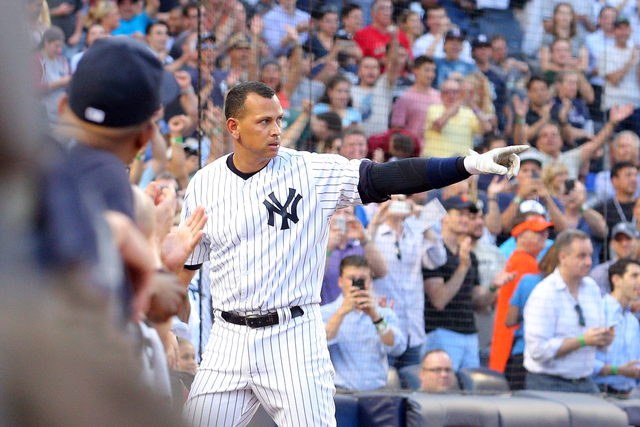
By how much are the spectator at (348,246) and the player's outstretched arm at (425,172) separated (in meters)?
2.18

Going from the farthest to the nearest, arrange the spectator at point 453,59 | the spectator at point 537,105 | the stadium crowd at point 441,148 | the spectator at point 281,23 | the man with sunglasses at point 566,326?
the spectator at point 453,59
the spectator at point 537,105
the spectator at point 281,23
the man with sunglasses at point 566,326
the stadium crowd at point 441,148

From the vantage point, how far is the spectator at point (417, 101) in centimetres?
707

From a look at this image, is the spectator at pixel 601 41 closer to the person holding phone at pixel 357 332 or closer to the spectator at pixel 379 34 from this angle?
the spectator at pixel 379 34

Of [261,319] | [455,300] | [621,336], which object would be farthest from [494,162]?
[621,336]

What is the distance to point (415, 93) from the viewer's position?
720 cm

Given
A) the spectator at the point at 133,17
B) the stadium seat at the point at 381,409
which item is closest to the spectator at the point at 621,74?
the stadium seat at the point at 381,409

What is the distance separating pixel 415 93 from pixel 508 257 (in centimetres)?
179

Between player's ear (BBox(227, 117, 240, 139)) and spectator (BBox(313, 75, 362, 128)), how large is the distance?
3.16m

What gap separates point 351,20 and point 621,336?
3.76 m

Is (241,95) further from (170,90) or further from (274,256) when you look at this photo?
(170,90)

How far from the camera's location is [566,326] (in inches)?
233

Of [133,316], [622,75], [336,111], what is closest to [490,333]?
[336,111]

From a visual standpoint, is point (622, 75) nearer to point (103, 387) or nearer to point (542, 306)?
point (542, 306)

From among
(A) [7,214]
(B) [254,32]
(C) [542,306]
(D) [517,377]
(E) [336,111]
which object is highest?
(B) [254,32]
